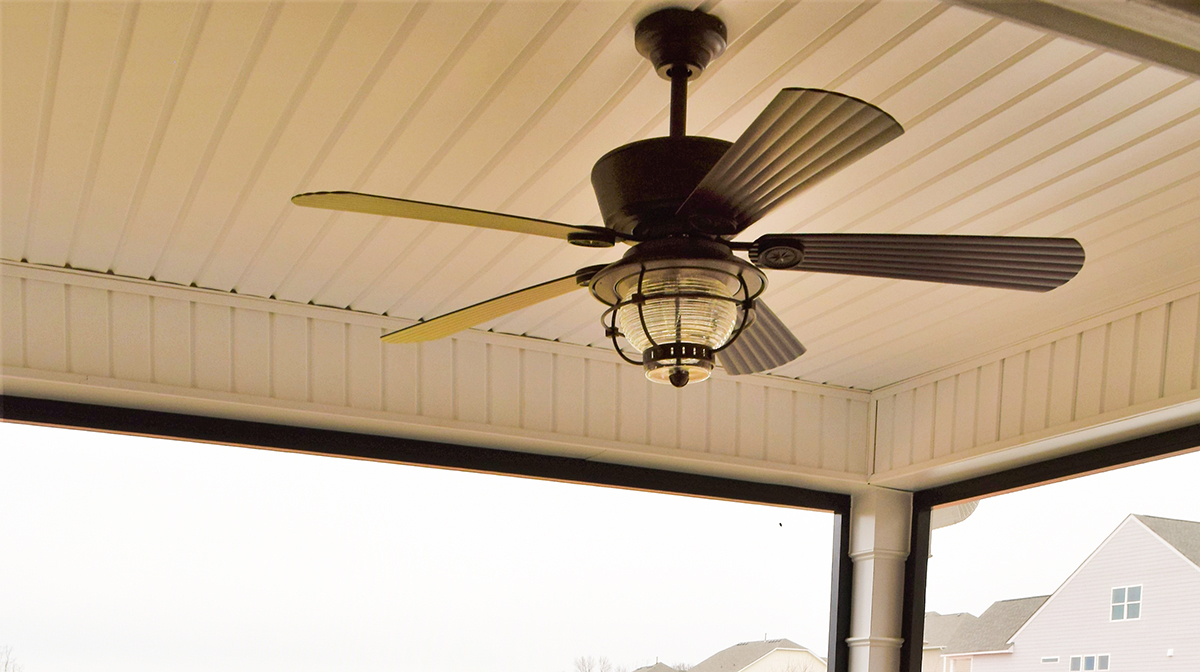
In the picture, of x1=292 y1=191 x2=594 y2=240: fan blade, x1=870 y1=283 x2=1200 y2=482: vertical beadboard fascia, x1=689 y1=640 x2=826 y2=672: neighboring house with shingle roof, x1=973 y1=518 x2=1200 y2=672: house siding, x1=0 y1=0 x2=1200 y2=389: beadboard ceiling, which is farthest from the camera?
x1=689 y1=640 x2=826 y2=672: neighboring house with shingle roof

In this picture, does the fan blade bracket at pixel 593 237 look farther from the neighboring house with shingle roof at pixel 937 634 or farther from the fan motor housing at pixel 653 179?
the neighboring house with shingle roof at pixel 937 634

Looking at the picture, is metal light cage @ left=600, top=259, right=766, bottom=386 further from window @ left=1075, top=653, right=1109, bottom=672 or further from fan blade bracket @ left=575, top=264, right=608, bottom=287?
window @ left=1075, top=653, right=1109, bottom=672

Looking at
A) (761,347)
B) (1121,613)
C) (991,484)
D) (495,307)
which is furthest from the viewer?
(991,484)

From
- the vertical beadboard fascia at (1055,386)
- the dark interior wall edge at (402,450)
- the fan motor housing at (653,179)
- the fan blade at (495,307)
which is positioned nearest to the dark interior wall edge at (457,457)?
the dark interior wall edge at (402,450)

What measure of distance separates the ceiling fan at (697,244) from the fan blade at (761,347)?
245 mm

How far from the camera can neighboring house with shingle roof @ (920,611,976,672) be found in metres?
3.61

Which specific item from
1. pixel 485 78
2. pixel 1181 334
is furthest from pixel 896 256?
pixel 1181 334

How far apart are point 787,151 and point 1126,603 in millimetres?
2299

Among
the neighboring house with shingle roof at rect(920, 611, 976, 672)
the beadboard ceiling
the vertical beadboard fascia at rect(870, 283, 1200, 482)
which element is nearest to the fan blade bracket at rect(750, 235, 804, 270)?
the beadboard ceiling

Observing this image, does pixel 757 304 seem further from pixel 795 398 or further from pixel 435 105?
pixel 795 398

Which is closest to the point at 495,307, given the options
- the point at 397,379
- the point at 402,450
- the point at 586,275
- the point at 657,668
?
the point at 586,275

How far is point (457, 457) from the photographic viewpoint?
343 centimetres

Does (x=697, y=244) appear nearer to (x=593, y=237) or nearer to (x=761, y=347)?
(x=593, y=237)

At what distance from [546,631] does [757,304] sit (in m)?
1.98
